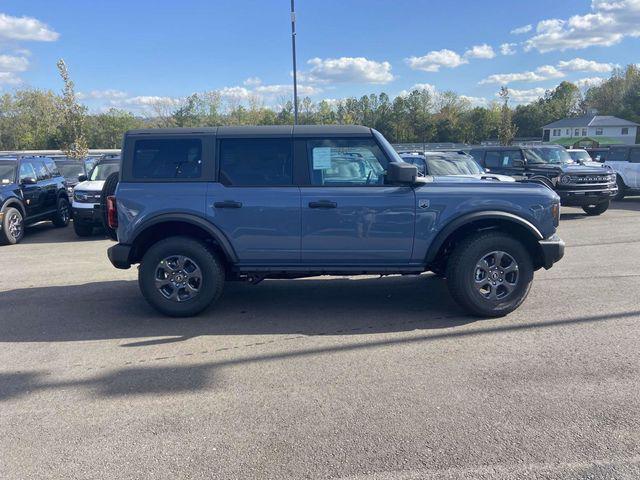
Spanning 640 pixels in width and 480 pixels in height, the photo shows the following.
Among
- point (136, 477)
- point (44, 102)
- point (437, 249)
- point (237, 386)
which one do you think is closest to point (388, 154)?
point (437, 249)

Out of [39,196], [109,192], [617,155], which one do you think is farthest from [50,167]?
[617,155]

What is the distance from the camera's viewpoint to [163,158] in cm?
530

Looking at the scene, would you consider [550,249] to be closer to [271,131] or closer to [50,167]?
[271,131]

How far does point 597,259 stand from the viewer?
799 centimetres

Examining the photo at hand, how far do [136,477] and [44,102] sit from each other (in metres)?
74.6

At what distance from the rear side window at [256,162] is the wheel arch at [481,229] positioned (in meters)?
1.69

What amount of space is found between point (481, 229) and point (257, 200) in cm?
238

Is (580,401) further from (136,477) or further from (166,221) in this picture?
(166,221)

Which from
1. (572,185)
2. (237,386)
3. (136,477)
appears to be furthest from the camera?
(572,185)

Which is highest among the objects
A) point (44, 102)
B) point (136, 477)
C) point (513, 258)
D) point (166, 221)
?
point (44, 102)

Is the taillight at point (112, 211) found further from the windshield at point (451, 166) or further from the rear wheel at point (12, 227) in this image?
the windshield at point (451, 166)

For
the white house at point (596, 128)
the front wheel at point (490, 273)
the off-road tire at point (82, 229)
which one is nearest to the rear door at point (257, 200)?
the front wheel at point (490, 273)

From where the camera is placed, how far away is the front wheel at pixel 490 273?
514 centimetres

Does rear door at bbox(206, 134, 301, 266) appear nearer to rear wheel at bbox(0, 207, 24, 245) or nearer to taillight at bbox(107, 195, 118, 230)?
taillight at bbox(107, 195, 118, 230)
